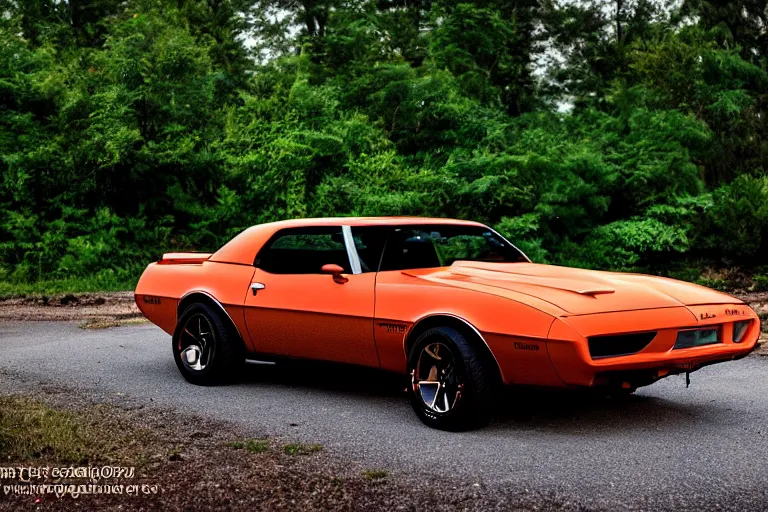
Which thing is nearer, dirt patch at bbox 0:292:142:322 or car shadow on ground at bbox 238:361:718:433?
car shadow on ground at bbox 238:361:718:433

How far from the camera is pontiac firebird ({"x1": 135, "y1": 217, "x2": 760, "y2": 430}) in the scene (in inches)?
216

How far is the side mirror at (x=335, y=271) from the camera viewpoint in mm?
6531

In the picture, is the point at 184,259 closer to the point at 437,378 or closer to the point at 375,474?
the point at 437,378

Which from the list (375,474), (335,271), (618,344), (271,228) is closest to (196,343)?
(271,228)

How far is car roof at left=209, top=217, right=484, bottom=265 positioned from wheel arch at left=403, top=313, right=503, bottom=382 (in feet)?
3.49

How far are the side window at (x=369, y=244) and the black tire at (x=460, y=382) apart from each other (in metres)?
0.91

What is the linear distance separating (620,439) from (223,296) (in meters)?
3.45

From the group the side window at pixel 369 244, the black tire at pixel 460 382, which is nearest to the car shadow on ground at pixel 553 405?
the black tire at pixel 460 382

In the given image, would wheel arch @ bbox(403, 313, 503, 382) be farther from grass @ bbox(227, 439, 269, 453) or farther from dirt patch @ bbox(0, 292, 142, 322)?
dirt patch @ bbox(0, 292, 142, 322)

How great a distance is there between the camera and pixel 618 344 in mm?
5512

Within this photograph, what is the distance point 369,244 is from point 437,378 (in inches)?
52.1

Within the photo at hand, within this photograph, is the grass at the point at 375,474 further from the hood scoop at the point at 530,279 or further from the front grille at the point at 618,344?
the hood scoop at the point at 530,279

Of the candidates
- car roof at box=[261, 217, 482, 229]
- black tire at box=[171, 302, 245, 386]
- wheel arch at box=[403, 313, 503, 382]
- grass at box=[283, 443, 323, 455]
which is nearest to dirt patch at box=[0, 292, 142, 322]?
black tire at box=[171, 302, 245, 386]

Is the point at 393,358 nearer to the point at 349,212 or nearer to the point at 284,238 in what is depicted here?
the point at 284,238
